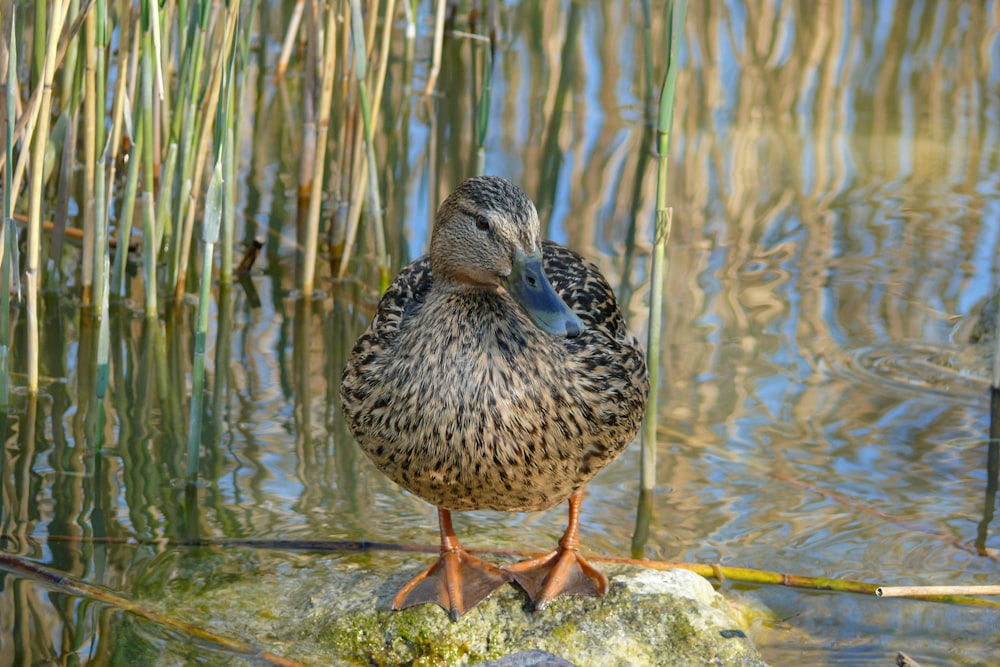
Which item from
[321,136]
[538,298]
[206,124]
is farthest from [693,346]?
[538,298]

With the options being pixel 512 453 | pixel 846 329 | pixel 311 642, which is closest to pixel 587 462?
pixel 512 453

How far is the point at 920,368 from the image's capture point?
5.35m

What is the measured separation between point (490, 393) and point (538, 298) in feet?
1.01

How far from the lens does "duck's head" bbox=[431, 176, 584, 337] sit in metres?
3.16

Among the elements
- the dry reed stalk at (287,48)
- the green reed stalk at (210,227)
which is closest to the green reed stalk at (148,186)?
the green reed stalk at (210,227)

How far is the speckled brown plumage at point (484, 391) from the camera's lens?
3.32 m

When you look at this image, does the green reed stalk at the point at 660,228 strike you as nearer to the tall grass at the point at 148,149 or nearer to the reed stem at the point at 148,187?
the tall grass at the point at 148,149

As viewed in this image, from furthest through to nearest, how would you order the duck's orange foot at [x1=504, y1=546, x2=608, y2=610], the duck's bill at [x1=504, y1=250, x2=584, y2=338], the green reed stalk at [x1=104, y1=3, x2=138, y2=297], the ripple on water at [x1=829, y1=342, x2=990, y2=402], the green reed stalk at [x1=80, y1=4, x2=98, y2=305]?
the ripple on water at [x1=829, y1=342, x2=990, y2=402]
the green reed stalk at [x1=104, y1=3, x2=138, y2=297]
the green reed stalk at [x1=80, y1=4, x2=98, y2=305]
the duck's orange foot at [x1=504, y1=546, x2=608, y2=610]
the duck's bill at [x1=504, y1=250, x2=584, y2=338]

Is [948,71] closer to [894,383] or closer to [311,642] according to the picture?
[894,383]

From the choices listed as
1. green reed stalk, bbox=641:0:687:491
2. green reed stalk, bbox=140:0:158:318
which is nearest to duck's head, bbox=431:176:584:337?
green reed stalk, bbox=641:0:687:491

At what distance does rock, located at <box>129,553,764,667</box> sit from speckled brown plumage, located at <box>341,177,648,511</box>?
33 centimetres

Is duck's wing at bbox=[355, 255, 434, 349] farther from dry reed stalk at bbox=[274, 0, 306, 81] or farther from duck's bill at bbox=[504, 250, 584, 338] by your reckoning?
dry reed stalk at bbox=[274, 0, 306, 81]

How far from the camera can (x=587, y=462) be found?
349 cm

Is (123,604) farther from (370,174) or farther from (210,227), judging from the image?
(370,174)
